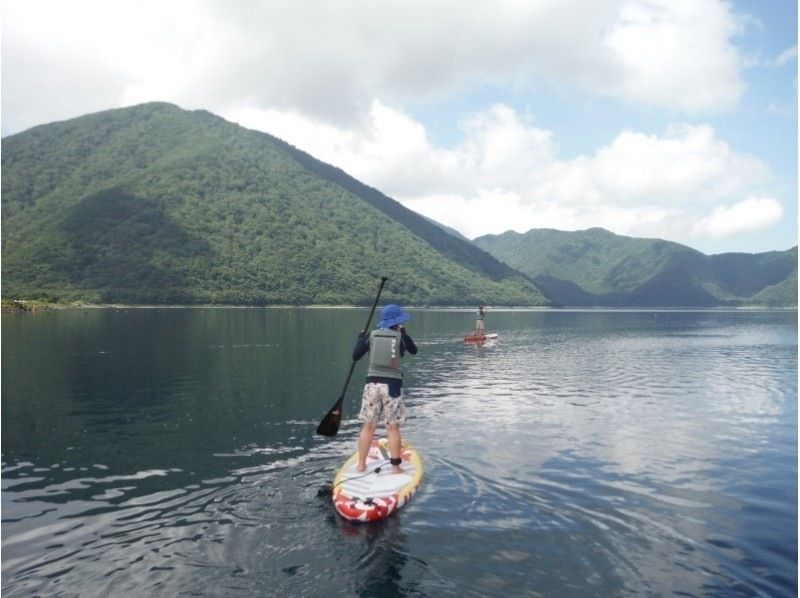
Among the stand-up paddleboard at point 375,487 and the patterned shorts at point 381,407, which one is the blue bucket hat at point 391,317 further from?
the stand-up paddleboard at point 375,487

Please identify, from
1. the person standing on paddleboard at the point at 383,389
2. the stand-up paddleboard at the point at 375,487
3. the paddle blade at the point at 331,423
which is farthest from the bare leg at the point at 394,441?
the paddle blade at the point at 331,423

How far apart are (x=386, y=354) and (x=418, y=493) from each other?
10.8 feet

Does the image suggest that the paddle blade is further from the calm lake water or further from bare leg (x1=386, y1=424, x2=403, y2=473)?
bare leg (x1=386, y1=424, x2=403, y2=473)

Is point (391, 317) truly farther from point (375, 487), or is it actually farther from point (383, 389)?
point (375, 487)

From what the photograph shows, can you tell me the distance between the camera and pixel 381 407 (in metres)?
12.7

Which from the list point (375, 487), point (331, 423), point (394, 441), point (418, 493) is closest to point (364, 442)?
point (394, 441)

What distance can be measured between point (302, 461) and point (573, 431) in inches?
394

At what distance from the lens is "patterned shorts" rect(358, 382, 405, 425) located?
496 inches

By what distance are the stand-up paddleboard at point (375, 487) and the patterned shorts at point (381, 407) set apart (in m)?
1.29

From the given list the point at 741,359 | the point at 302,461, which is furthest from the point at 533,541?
the point at 741,359

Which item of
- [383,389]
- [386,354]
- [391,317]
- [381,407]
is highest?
[391,317]

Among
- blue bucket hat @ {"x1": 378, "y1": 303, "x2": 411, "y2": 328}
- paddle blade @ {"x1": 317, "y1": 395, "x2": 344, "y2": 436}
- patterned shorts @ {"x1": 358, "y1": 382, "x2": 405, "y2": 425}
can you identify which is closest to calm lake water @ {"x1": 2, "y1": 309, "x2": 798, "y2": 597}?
paddle blade @ {"x1": 317, "y1": 395, "x2": 344, "y2": 436}

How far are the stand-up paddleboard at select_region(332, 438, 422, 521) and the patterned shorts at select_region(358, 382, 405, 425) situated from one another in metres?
1.29

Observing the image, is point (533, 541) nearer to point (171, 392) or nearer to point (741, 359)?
point (171, 392)
